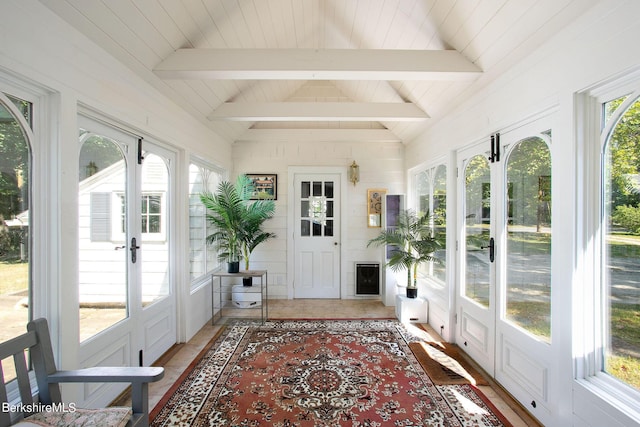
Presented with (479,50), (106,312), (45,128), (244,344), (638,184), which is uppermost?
(479,50)

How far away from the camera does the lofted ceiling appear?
6.04 feet

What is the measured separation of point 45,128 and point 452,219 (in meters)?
3.48

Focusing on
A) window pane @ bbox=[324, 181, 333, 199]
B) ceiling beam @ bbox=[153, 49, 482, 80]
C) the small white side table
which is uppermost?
ceiling beam @ bbox=[153, 49, 482, 80]

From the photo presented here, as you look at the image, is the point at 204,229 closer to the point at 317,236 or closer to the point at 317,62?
the point at 317,236

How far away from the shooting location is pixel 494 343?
2488 millimetres

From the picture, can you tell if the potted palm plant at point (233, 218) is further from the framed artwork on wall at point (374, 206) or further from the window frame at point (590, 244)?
the window frame at point (590, 244)

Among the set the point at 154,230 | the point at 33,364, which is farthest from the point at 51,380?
the point at 154,230

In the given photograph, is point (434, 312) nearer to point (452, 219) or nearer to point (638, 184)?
point (452, 219)

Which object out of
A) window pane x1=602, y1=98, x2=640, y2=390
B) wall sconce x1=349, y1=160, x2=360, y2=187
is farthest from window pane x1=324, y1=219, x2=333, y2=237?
window pane x1=602, y1=98, x2=640, y2=390

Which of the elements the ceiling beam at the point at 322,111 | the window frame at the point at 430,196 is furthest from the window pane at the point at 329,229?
the ceiling beam at the point at 322,111

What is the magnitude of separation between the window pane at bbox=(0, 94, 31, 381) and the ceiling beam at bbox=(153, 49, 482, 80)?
1169 millimetres

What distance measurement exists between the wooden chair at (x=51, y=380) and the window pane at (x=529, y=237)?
2439mm

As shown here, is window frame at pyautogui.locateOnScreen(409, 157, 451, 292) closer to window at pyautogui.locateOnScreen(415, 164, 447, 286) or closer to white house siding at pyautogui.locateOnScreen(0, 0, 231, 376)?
window at pyautogui.locateOnScreen(415, 164, 447, 286)

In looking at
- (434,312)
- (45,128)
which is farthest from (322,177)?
(45,128)
